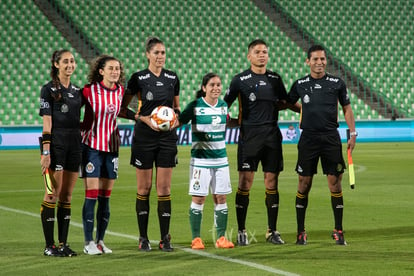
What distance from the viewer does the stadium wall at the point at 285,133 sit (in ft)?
97.5

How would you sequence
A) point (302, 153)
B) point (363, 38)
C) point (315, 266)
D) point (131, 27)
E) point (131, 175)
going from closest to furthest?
point (315, 266), point (302, 153), point (131, 175), point (131, 27), point (363, 38)

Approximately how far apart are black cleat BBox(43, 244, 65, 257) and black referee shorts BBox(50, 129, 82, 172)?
756 millimetres

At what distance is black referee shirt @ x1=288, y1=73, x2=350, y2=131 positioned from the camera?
847 cm

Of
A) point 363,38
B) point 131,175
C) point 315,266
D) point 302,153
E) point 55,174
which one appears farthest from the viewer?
point 363,38

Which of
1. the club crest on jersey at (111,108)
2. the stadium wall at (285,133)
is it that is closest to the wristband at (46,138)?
the club crest on jersey at (111,108)

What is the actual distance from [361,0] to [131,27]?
1178cm

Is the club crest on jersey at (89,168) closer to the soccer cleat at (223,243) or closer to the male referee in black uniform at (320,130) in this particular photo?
the soccer cleat at (223,243)

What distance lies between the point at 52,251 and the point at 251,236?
238 centimetres

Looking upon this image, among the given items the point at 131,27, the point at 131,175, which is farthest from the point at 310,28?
the point at 131,175

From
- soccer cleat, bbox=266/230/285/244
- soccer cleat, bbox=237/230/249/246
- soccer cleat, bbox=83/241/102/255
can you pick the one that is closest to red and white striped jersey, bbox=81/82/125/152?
soccer cleat, bbox=83/241/102/255

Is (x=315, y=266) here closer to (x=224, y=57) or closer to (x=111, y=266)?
(x=111, y=266)

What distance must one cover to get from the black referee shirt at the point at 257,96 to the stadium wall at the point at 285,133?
2138 centimetres

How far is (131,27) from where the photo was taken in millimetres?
35656

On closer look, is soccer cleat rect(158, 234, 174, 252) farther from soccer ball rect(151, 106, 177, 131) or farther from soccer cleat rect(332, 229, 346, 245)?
soccer cleat rect(332, 229, 346, 245)
